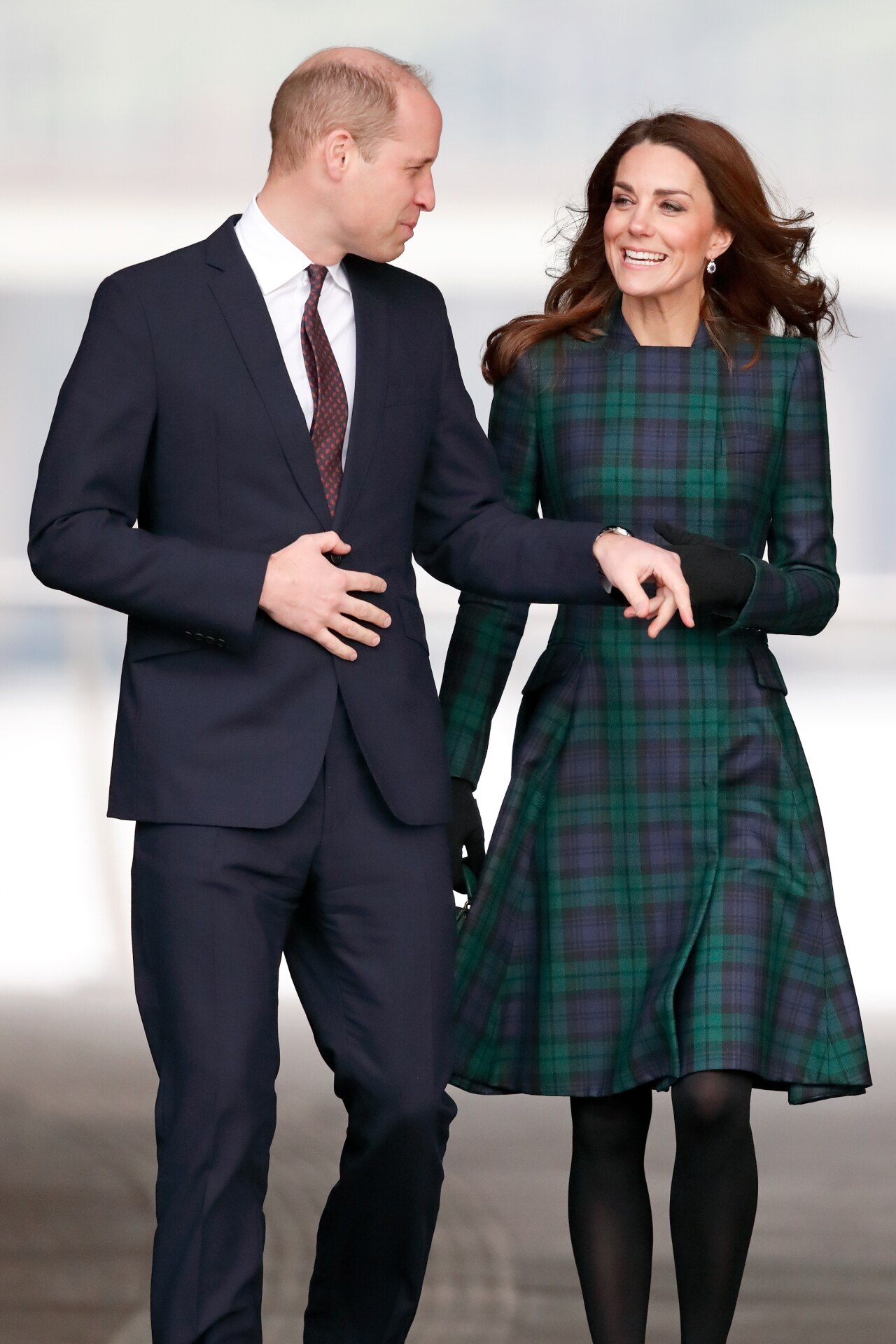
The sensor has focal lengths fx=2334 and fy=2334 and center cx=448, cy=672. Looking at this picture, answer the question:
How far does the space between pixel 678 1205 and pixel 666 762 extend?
1.80 feet

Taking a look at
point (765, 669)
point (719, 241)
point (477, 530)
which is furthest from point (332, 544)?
point (719, 241)

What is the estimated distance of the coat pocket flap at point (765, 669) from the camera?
2982 mm

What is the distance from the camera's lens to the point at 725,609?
2865mm

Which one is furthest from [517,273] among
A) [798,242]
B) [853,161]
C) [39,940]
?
[798,242]

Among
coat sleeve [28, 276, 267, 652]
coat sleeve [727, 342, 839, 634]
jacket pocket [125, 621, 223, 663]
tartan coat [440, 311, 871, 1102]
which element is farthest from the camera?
coat sleeve [727, 342, 839, 634]

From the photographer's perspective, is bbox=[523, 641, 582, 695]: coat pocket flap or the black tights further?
bbox=[523, 641, 582, 695]: coat pocket flap

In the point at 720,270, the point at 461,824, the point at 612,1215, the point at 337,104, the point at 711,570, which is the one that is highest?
the point at 337,104

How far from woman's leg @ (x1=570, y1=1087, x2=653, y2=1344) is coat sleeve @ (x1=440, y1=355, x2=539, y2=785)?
0.47 m

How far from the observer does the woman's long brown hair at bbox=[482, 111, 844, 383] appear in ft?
10.0

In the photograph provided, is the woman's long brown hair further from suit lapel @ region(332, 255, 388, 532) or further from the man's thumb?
the man's thumb

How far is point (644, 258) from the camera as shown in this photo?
3016 millimetres

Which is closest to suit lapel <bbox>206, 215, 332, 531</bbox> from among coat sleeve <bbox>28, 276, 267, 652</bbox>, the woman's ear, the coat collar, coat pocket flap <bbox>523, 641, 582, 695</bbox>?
coat sleeve <bbox>28, 276, 267, 652</bbox>

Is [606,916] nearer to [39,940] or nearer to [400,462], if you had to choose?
[400,462]

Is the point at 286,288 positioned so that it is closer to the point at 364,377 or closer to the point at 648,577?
the point at 364,377
